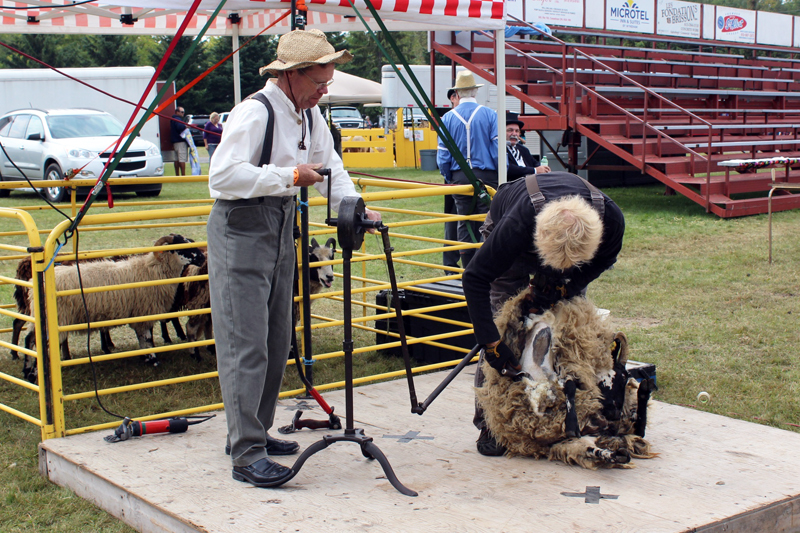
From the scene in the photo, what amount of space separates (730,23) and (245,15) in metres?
21.6

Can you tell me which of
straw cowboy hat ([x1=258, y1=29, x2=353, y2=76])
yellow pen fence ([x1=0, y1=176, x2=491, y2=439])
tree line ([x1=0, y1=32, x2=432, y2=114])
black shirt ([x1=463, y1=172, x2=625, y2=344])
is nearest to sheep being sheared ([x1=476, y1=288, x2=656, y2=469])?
black shirt ([x1=463, y1=172, x2=625, y2=344])

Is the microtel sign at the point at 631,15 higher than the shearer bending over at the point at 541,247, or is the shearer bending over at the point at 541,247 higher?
the microtel sign at the point at 631,15

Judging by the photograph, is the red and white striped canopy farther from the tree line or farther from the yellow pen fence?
the tree line

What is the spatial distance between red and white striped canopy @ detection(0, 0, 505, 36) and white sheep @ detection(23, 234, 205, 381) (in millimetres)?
1767

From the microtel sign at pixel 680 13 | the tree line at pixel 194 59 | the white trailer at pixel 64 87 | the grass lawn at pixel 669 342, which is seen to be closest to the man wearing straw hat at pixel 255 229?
the grass lawn at pixel 669 342

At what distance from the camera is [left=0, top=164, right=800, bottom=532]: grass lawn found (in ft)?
12.5

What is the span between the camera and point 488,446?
12.2 feet

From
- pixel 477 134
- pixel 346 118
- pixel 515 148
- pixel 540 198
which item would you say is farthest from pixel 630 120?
pixel 346 118

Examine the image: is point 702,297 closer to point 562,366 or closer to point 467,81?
point 467,81

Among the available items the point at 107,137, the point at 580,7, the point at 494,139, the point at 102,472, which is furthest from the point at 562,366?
the point at 580,7

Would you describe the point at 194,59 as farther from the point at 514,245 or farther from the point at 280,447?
the point at 514,245

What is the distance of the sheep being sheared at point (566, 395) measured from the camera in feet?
11.6

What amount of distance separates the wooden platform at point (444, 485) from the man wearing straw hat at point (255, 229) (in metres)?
0.26

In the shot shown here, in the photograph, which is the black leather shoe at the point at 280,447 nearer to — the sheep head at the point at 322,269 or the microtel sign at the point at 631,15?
the sheep head at the point at 322,269
